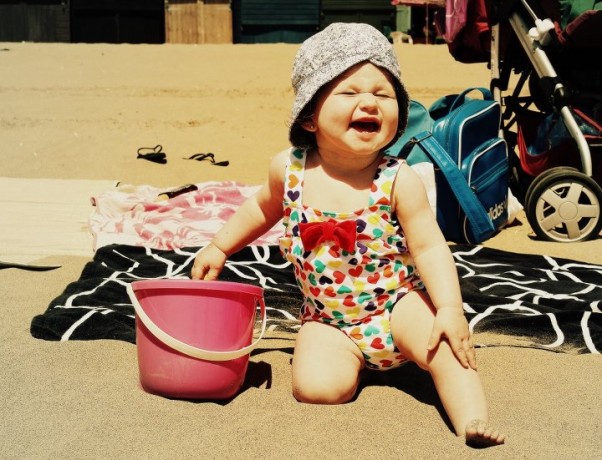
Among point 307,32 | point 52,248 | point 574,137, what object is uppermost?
point 307,32

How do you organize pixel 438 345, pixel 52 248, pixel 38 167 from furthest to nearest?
pixel 38 167 < pixel 52 248 < pixel 438 345

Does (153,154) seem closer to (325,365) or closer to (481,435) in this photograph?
(325,365)

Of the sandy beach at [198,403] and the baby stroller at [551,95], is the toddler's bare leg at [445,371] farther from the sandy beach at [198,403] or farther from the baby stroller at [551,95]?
the baby stroller at [551,95]

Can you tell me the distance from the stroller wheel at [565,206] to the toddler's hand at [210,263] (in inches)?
86.6

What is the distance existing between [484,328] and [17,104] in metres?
7.45

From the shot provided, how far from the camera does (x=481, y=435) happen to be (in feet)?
6.16

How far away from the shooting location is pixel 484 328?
276 centimetres

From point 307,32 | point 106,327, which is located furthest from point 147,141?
point 307,32

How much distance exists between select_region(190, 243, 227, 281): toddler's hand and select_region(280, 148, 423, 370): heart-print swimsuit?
0.92 feet

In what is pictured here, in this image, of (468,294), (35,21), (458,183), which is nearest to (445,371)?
(468,294)

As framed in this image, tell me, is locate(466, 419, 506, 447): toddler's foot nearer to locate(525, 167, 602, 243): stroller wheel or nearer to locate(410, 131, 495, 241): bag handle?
locate(410, 131, 495, 241): bag handle

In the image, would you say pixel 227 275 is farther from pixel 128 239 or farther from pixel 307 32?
pixel 307 32

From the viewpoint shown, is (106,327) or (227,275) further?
(227,275)

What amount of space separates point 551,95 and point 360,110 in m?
2.36
